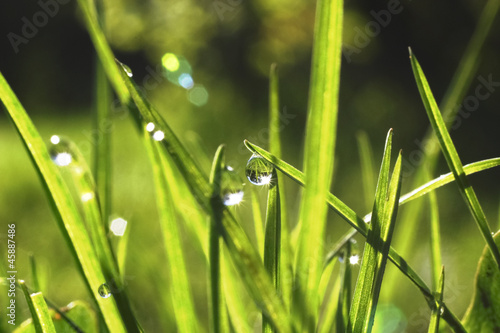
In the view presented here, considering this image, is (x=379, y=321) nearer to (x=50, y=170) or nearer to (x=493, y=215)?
(x=50, y=170)

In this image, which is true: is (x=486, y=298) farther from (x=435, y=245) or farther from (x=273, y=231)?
(x=273, y=231)

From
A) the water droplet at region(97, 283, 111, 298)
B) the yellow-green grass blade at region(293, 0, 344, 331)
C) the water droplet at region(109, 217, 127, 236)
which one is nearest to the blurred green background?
the water droplet at region(109, 217, 127, 236)

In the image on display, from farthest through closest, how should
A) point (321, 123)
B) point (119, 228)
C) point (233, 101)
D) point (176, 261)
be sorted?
point (233, 101)
point (119, 228)
point (176, 261)
point (321, 123)

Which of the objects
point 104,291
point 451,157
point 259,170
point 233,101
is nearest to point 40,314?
point 104,291

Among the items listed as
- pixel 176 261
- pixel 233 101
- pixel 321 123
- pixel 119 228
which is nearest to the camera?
pixel 321 123

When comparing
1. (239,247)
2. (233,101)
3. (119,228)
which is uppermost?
(233,101)

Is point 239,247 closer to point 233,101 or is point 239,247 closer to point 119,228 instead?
point 119,228

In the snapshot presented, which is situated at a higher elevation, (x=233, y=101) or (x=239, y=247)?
(x=233, y=101)

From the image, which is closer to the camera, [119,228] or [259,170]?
[259,170]

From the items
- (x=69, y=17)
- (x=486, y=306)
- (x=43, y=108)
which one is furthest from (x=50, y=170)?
(x=69, y=17)
